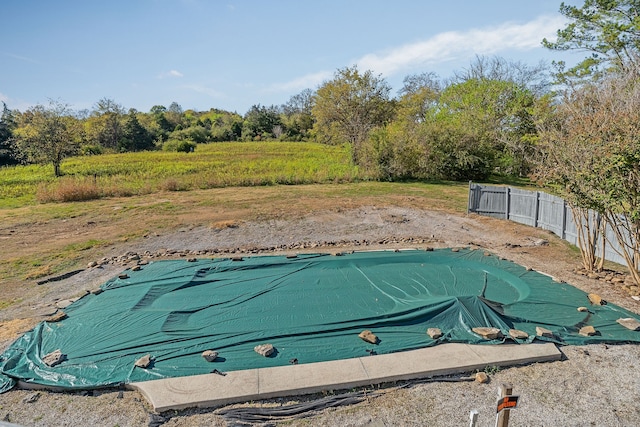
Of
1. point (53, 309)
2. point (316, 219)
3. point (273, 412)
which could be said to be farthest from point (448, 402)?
point (316, 219)

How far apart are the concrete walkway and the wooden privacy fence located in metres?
4.26

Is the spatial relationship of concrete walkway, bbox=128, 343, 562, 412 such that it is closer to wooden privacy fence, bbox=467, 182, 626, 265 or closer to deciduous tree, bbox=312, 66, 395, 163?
wooden privacy fence, bbox=467, 182, 626, 265

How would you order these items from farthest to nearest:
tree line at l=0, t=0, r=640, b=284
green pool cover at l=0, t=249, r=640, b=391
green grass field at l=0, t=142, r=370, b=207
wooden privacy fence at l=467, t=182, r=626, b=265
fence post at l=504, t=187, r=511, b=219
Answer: green grass field at l=0, t=142, r=370, b=207, fence post at l=504, t=187, r=511, b=219, wooden privacy fence at l=467, t=182, r=626, b=265, tree line at l=0, t=0, r=640, b=284, green pool cover at l=0, t=249, r=640, b=391

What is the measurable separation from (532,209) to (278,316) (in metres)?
8.10

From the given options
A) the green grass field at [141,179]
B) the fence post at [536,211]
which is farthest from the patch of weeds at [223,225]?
the fence post at [536,211]

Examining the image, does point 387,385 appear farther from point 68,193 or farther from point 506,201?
point 68,193

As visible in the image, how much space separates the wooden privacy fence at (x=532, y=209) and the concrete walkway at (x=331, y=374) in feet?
14.0

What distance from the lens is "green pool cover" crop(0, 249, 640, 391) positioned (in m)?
3.53

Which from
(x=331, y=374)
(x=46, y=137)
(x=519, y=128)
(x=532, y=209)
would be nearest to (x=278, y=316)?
(x=331, y=374)

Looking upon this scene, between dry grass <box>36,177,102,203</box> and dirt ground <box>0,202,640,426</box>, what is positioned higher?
dry grass <box>36,177,102,203</box>

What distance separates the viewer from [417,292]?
5219 mm

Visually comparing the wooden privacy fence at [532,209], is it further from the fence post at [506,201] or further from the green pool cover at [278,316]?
the green pool cover at [278,316]

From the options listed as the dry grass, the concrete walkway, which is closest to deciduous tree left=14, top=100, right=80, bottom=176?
the dry grass

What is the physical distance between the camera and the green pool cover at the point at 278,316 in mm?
3527
